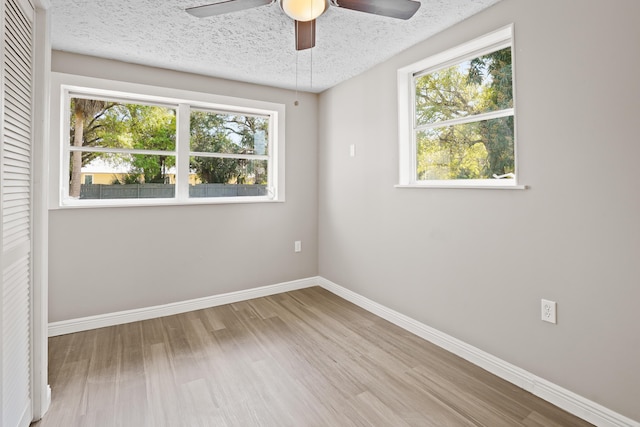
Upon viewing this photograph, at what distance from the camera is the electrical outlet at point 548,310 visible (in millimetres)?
1850

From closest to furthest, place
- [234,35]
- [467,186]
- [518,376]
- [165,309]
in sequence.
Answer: [518,376]
[467,186]
[234,35]
[165,309]

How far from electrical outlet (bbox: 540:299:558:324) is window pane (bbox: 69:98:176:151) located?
3.26m

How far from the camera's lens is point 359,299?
3.37 metres

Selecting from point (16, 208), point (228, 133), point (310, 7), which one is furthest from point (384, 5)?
point (228, 133)

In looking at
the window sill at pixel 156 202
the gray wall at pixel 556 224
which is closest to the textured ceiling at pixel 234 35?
the gray wall at pixel 556 224

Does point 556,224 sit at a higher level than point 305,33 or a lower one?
lower

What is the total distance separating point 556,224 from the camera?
182 cm

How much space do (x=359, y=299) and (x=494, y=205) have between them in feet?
5.62

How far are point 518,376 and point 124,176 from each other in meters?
3.45

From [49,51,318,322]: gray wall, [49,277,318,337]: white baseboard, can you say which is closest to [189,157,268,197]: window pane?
[49,51,318,322]: gray wall

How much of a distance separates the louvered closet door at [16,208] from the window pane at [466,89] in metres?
2.57

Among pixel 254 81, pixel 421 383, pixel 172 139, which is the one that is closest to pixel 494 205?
pixel 421 383

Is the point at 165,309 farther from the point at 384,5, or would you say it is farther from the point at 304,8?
the point at 384,5

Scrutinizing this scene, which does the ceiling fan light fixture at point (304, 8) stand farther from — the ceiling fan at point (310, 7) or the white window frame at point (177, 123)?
the white window frame at point (177, 123)
